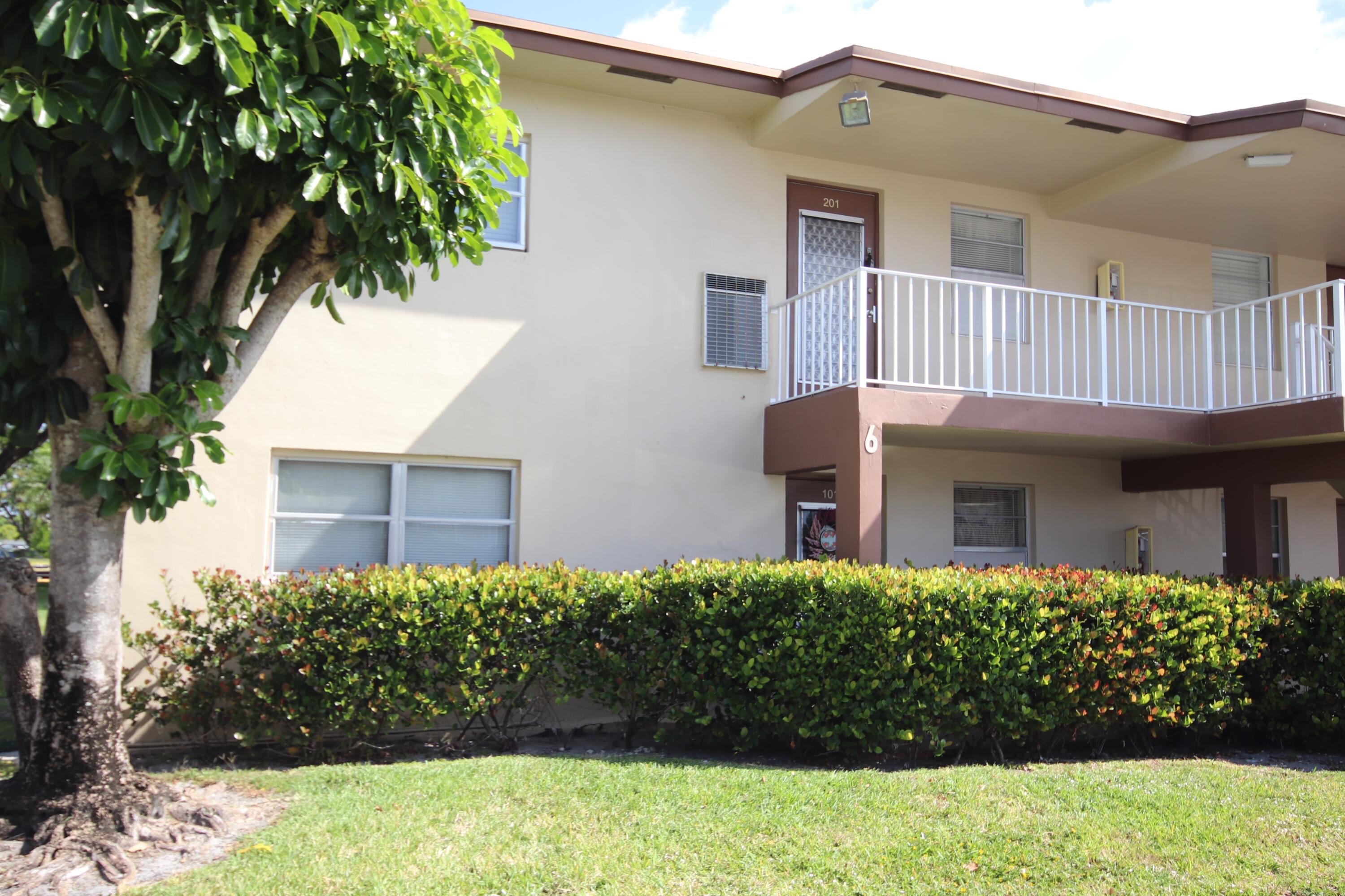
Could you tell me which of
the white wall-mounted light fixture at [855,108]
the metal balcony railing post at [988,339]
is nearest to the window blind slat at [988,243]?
the metal balcony railing post at [988,339]

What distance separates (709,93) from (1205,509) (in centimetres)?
753

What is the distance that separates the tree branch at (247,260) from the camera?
17.8 feet

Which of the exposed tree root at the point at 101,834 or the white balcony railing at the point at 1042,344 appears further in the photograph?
the white balcony railing at the point at 1042,344

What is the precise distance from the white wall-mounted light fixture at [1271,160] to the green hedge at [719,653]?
4482 mm

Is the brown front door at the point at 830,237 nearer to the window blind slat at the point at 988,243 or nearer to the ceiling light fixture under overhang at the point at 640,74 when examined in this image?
the window blind slat at the point at 988,243

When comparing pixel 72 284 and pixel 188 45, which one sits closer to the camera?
pixel 188 45

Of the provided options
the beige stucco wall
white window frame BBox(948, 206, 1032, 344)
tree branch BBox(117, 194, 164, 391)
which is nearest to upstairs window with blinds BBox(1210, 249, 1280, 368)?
white window frame BBox(948, 206, 1032, 344)

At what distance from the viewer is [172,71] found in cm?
452

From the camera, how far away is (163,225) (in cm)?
484

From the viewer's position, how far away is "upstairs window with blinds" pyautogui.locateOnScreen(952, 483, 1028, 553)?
10773mm

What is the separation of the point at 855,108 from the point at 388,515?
5.24 m

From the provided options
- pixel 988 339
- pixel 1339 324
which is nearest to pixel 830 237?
pixel 988 339

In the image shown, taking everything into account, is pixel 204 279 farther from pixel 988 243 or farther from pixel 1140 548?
pixel 1140 548

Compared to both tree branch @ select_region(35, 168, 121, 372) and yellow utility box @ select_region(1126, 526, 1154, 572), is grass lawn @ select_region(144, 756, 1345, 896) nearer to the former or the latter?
tree branch @ select_region(35, 168, 121, 372)
